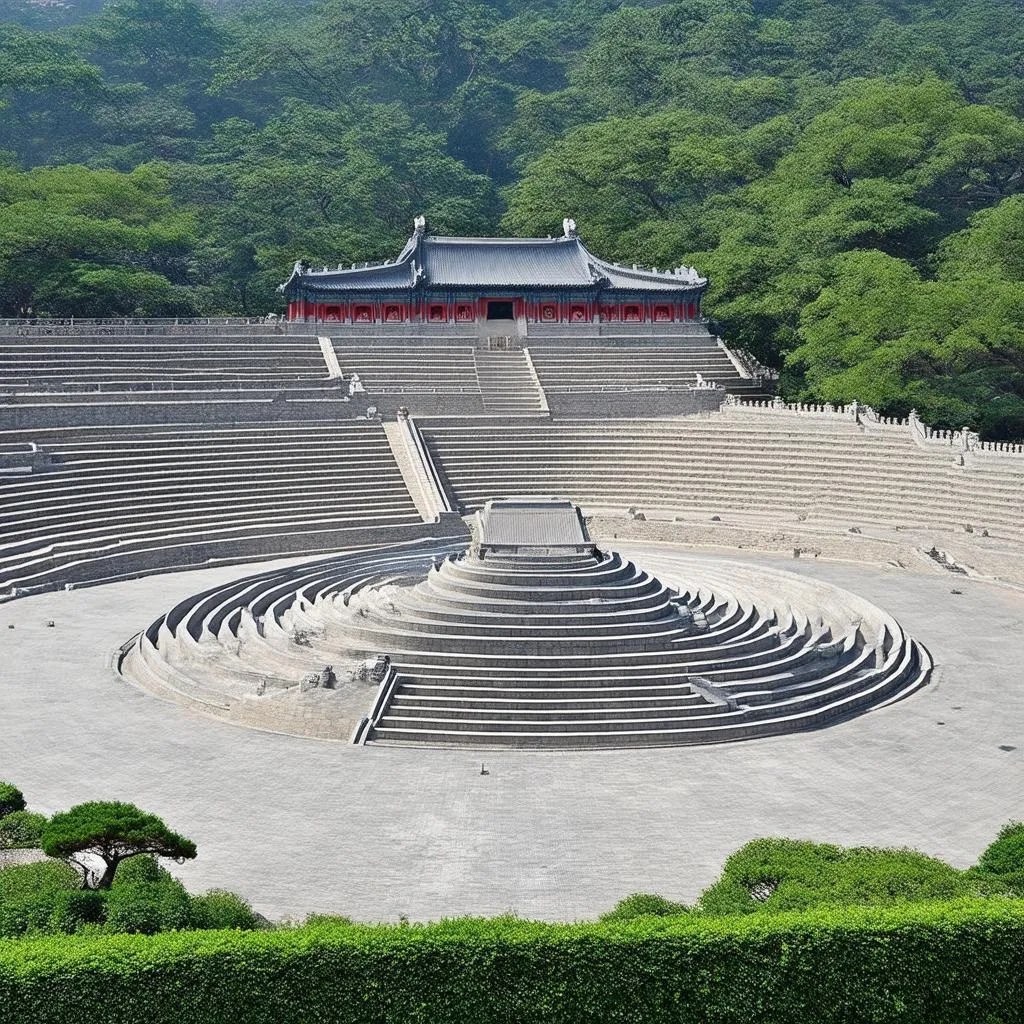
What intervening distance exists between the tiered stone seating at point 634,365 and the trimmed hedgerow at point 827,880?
136 feet

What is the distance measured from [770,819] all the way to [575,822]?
3.13 metres

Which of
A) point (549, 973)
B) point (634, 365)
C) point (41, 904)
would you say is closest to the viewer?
point (549, 973)

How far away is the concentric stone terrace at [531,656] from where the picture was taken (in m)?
25.1

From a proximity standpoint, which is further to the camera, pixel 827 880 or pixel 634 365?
pixel 634 365

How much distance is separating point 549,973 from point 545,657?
13007 millimetres

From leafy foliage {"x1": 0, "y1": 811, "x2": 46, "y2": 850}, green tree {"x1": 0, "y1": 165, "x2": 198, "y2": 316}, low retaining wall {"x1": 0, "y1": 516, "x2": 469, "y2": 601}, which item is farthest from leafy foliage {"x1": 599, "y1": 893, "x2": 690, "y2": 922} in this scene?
green tree {"x1": 0, "y1": 165, "x2": 198, "y2": 316}

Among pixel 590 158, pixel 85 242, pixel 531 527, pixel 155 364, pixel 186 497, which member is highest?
pixel 590 158

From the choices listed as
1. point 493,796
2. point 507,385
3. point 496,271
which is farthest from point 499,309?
point 493,796

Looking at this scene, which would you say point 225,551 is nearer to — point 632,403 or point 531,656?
point 531,656

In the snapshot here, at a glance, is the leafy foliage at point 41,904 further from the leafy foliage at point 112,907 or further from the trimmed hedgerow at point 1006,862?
the trimmed hedgerow at point 1006,862

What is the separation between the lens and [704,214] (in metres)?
74.2

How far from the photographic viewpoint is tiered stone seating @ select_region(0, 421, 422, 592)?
39312mm

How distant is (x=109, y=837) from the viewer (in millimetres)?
16078

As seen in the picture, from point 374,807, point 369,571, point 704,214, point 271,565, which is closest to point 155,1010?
point 374,807
